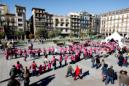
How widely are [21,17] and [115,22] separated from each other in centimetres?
5246

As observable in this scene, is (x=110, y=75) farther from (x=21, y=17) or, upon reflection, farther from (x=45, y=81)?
(x=21, y=17)

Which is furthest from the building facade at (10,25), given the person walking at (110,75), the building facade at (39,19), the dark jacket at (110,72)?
the dark jacket at (110,72)

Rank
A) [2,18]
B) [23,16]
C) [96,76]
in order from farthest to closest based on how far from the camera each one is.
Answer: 1. [23,16]
2. [2,18]
3. [96,76]

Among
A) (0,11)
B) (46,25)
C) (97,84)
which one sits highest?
(0,11)

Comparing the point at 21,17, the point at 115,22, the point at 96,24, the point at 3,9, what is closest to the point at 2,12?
the point at 3,9

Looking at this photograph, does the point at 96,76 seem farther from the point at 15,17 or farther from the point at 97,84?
the point at 15,17

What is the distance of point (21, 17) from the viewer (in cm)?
7856

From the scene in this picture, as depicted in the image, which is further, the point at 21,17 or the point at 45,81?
the point at 21,17

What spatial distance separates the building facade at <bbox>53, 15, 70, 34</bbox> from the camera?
92.9m

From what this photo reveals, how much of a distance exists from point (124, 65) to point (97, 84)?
7.82 metres

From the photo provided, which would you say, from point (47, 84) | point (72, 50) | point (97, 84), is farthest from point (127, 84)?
point (72, 50)

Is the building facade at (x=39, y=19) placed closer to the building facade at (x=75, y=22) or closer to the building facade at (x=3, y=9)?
the building facade at (x=3, y=9)

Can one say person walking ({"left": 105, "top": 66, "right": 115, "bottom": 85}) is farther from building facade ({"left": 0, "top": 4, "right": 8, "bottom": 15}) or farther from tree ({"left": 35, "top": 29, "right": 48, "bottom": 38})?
building facade ({"left": 0, "top": 4, "right": 8, "bottom": 15})

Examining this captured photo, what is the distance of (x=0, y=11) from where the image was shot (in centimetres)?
7550
